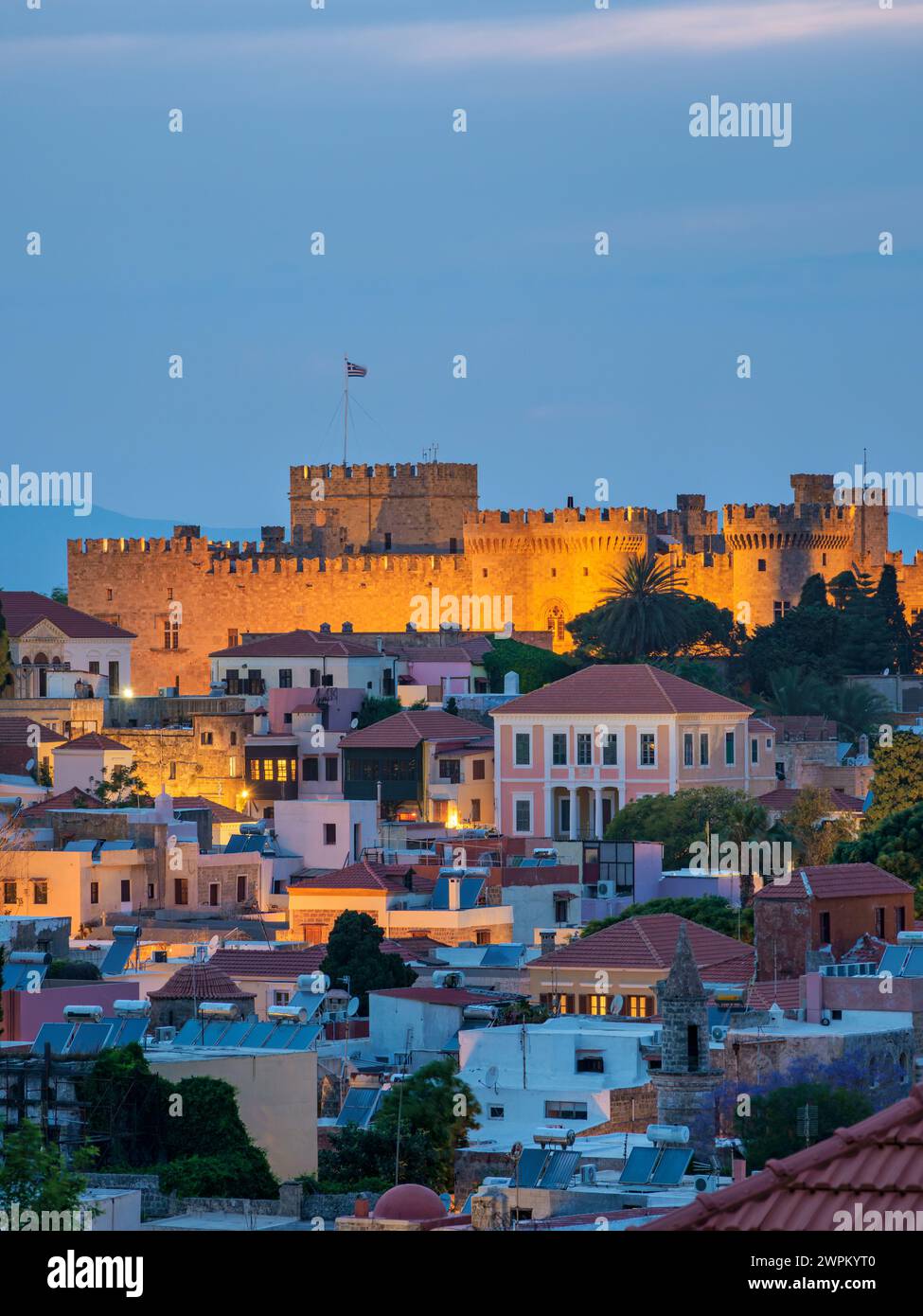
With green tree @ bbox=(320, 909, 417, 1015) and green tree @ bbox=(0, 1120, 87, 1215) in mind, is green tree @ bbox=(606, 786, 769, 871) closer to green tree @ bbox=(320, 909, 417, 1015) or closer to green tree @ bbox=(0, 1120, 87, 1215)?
green tree @ bbox=(320, 909, 417, 1015)

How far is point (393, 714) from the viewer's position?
45.0 metres

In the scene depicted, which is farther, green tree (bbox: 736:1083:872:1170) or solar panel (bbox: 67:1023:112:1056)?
solar panel (bbox: 67:1023:112:1056)

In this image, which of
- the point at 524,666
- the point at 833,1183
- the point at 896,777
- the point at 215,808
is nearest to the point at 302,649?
the point at 524,666

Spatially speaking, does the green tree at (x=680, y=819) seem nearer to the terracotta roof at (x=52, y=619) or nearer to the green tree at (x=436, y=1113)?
the green tree at (x=436, y=1113)

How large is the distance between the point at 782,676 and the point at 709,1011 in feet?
95.4

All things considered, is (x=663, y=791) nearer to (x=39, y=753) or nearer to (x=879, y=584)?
(x=39, y=753)

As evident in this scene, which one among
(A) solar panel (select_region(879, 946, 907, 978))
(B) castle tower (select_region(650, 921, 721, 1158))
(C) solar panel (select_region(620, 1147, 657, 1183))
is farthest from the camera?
(A) solar panel (select_region(879, 946, 907, 978))

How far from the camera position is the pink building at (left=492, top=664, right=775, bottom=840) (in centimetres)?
4291

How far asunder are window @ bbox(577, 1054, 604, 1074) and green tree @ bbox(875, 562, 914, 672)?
109 ft

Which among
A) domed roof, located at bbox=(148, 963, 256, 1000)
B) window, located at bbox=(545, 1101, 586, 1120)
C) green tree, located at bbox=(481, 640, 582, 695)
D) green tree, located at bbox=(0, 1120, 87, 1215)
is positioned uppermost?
green tree, located at bbox=(481, 640, 582, 695)

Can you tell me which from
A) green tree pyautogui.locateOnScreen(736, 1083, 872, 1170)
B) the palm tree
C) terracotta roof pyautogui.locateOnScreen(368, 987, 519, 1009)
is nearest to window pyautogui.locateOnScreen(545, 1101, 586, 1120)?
green tree pyautogui.locateOnScreen(736, 1083, 872, 1170)

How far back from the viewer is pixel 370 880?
3247 cm

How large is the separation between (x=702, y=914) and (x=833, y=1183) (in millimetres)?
23799
